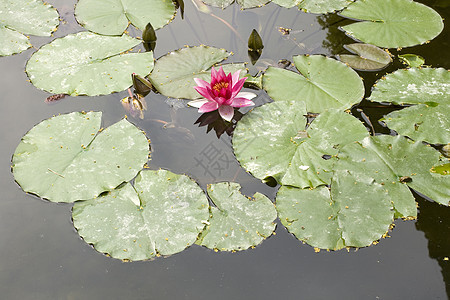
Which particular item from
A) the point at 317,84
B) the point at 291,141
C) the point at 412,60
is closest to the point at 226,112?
the point at 291,141

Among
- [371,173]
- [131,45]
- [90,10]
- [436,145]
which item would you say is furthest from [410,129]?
[90,10]

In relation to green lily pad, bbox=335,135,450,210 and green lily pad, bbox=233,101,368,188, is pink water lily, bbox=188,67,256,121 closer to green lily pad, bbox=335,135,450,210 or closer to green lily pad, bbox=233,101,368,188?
green lily pad, bbox=233,101,368,188

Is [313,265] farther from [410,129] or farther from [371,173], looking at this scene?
[410,129]

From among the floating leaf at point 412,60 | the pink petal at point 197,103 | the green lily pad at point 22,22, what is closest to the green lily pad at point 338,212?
the pink petal at point 197,103

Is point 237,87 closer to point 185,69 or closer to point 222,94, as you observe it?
point 222,94

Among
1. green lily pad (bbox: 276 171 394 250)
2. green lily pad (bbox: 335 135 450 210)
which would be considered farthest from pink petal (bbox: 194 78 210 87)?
green lily pad (bbox: 335 135 450 210)

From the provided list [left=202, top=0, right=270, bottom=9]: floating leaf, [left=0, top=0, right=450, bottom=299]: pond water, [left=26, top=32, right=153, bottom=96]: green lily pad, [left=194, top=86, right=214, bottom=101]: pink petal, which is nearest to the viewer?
[left=0, top=0, right=450, bottom=299]: pond water
